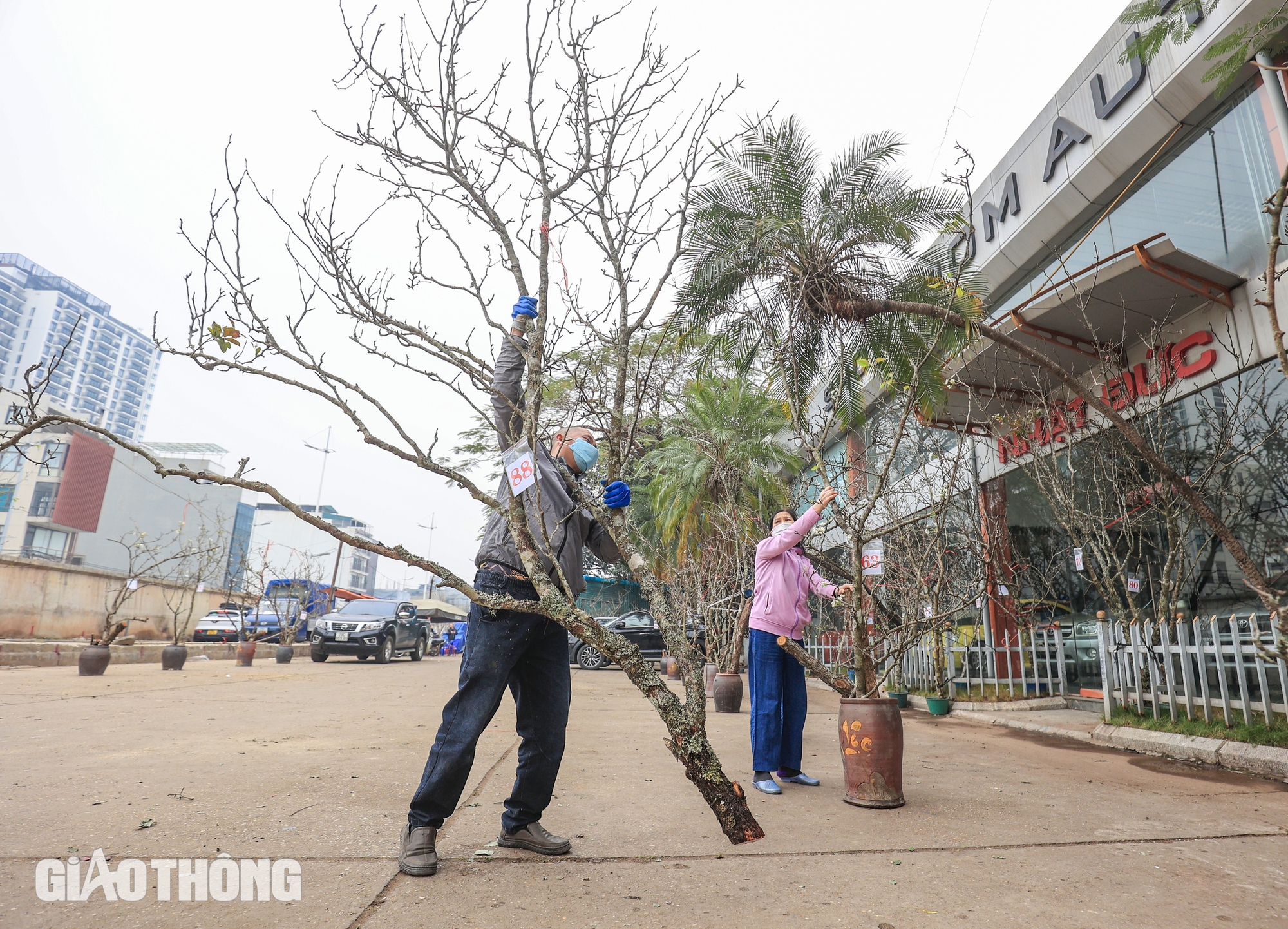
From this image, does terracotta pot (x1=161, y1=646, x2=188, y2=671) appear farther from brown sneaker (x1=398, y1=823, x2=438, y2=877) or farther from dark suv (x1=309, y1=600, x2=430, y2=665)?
brown sneaker (x1=398, y1=823, x2=438, y2=877)

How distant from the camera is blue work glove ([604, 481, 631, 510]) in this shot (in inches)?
127

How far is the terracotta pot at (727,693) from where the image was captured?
28.5 ft

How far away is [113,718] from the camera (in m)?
6.47

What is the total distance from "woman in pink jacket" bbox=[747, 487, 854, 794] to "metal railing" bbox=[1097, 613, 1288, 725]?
317 centimetres

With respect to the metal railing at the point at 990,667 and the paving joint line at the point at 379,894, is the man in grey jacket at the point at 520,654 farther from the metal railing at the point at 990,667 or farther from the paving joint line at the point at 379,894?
the metal railing at the point at 990,667

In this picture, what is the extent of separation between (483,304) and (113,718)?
5979 mm

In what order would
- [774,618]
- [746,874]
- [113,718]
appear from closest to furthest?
[746,874], [774,618], [113,718]

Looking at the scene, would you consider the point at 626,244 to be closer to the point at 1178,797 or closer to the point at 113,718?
the point at 1178,797

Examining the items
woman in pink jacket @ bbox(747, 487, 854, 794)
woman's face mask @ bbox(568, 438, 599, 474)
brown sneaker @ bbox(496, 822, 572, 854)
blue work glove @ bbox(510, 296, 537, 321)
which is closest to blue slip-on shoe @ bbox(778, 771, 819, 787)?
woman in pink jacket @ bbox(747, 487, 854, 794)

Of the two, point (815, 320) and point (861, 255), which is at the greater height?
point (861, 255)

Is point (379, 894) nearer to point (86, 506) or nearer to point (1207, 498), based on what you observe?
point (1207, 498)

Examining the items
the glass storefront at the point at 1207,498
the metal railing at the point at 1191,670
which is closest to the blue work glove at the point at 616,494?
the metal railing at the point at 1191,670

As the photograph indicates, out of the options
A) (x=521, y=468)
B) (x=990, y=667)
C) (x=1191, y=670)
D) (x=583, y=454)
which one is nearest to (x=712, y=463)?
(x=990, y=667)

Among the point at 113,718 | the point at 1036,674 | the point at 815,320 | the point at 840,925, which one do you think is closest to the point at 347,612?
the point at 113,718
